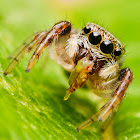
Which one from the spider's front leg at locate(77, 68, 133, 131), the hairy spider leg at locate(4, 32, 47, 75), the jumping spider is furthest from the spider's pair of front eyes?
the hairy spider leg at locate(4, 32, 47, 75)

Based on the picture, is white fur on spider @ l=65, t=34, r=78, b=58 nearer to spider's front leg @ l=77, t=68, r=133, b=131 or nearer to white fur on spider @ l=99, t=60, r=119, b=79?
white fur on spider @ l=99, t=60, r=119, b=79

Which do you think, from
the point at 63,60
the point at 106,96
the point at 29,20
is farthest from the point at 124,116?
the point at 29,20

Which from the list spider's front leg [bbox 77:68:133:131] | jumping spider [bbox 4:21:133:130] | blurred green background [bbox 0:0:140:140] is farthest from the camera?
jumping spider [bbox 4:21:133:130]

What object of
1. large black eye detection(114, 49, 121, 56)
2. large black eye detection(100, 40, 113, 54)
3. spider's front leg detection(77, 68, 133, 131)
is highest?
large black eye detection(100, 40, 113, 54)

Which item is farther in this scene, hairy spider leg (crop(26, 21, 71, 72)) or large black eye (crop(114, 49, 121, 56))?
large black eye (crop(114, 49, 121, 56))

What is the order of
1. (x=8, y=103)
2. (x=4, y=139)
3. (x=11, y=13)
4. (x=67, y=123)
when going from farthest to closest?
1. (x=11, y=13)
2. (x=67, y=123)
3. (x=8, y=103)
4. (x=4, y=139)

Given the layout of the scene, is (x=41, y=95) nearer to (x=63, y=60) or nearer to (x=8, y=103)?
(x=63, y=60)

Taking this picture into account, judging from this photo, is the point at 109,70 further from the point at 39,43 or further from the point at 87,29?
the point at 39,43

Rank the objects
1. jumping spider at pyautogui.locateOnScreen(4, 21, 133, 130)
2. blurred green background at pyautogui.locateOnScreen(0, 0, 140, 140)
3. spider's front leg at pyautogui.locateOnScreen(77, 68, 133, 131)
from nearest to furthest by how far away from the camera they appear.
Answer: blurred green background at pyautogui.locateOnScreen(0, 0, 140, 140) < spider's front leg at pyautogui.locateOnScreen(77, 68, 133, 131) < jumping spider at pyautogui.locateOnScreen(4, 21, 133, 130)
